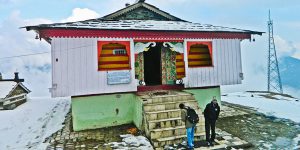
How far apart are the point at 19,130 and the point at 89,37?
20.3 feet

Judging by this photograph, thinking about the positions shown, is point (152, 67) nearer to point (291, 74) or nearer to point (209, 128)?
point (209, 128)

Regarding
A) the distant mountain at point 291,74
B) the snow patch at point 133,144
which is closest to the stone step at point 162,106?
the snow patch at point 133,144

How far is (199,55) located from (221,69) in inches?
57.5

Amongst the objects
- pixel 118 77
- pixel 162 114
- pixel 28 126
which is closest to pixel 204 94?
pixel 162 114

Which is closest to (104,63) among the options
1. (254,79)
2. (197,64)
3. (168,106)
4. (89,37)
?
(89,37)

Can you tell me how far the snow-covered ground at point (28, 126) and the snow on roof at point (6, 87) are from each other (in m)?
1.55

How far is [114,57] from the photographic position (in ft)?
39.7

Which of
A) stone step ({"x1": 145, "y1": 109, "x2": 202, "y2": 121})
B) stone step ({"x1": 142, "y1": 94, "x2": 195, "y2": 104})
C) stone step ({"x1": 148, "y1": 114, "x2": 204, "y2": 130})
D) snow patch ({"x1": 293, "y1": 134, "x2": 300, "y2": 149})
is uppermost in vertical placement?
stone step ({"x1": 142, "y1": 94, "x2": 195, "y2": 104})

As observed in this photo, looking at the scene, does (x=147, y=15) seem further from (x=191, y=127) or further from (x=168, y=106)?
(x=191, y=127)

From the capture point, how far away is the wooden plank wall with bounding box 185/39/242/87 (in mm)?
12531

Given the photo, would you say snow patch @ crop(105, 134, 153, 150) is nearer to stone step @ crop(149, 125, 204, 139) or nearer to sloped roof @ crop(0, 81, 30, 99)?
stone step @ crop(149, 125, 204, 139)

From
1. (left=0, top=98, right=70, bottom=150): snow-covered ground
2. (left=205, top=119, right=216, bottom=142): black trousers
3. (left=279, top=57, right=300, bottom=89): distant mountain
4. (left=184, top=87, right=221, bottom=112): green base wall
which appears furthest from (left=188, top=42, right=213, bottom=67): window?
(left=279, top=57, right=300, bottom=89): distant mountain

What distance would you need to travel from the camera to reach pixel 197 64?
13.5m

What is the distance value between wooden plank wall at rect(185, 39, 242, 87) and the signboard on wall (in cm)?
305
